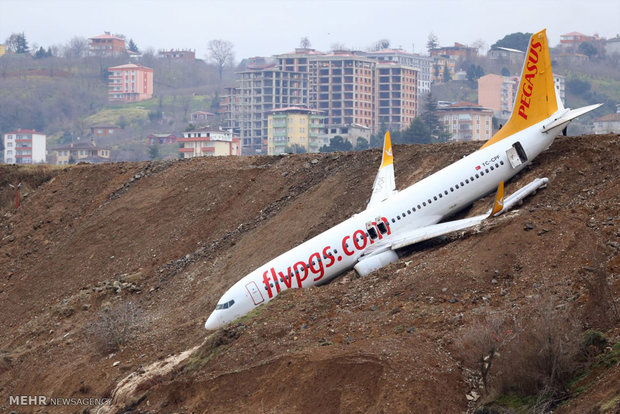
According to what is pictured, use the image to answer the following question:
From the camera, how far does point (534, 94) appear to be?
5209 centimetres

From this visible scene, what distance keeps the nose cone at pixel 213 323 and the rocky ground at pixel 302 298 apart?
105 centimetres

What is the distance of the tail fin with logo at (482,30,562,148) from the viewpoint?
51.8m

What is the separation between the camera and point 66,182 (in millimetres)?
74125

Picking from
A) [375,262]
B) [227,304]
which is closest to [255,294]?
[227,304]

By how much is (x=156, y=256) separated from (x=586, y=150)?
26.2m

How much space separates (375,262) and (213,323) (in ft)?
26.2

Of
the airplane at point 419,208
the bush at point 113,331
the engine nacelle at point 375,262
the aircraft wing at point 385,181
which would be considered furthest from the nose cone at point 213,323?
the aircraft wing at point 385,181

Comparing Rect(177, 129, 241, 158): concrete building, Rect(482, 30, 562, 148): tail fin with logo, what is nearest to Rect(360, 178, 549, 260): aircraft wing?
Rect(482, 30, 562, 148): tail fin with logo

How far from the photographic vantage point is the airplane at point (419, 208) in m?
45.4

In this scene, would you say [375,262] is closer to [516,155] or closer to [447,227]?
[447,227]

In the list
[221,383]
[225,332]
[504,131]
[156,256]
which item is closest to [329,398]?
[221,383]

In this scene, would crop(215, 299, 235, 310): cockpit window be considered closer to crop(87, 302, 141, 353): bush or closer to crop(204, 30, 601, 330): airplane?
crop(204, 30, 601, 330): airplane

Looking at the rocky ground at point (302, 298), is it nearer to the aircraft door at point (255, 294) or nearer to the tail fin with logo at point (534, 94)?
the tail fin with logo at point (534, 94)

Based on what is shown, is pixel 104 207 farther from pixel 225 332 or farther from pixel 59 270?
pixel 225 332
